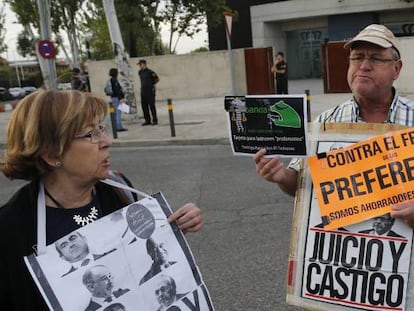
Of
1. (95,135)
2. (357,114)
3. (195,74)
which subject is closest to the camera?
(95,135)

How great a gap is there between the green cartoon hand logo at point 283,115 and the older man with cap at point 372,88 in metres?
0.14

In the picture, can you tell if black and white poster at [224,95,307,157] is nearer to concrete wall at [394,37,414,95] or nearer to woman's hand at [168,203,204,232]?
woman's hand at [168,203,204,232]

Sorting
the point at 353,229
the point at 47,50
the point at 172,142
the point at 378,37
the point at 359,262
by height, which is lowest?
the point at 172,142

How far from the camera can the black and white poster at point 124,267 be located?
159 cm

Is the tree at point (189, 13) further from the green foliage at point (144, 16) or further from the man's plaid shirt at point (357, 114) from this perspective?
the man's plaid shirt at point (357, 114)

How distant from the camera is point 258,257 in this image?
439 centimetres

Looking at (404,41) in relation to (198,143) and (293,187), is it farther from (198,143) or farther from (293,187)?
(293,187)

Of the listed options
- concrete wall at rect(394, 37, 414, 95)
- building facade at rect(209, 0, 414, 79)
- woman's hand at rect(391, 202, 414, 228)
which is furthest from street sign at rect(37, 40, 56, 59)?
building facade at rect(209, 0, 414, 79)

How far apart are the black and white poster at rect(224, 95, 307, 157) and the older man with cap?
62 millimetres

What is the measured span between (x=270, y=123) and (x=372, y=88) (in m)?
0.49

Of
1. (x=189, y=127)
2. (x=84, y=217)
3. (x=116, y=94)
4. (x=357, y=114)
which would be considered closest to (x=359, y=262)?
(x=357, y=114)

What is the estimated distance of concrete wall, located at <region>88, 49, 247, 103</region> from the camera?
21859 mm

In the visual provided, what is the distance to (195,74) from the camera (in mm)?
22547

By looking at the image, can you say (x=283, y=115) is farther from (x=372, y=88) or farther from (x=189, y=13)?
(x=189, y=13)
